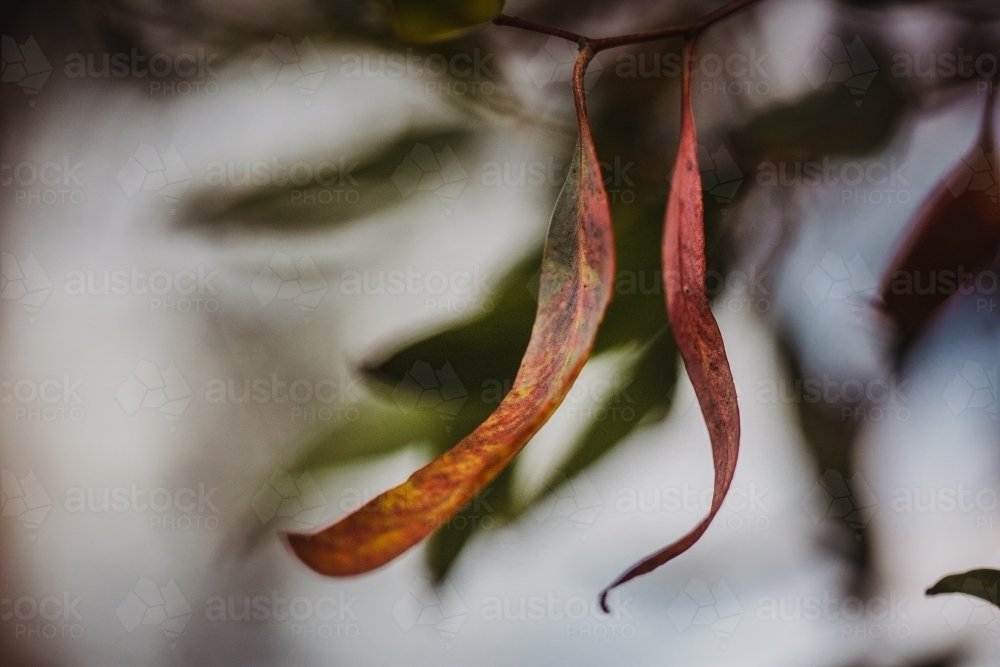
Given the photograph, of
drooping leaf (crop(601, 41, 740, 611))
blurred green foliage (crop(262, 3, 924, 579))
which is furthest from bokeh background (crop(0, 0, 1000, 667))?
drooping leaf (crop(601, 41, 740, 611))

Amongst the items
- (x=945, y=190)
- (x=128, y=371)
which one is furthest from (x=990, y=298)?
(x=128, y=371)

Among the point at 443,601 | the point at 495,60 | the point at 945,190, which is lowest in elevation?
the point at 443,601

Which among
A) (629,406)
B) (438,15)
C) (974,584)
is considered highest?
(438,15)

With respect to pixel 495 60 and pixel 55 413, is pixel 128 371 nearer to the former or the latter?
pixel 55 413

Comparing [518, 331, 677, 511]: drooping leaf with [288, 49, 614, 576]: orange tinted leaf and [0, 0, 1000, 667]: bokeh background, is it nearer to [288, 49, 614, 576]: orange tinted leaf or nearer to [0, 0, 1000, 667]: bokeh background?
[0, 0, 1000, 667]: bokeh background

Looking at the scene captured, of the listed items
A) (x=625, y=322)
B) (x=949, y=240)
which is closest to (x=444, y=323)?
(x=625, y=322)

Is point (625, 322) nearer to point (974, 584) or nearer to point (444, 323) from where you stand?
point (444, 323)

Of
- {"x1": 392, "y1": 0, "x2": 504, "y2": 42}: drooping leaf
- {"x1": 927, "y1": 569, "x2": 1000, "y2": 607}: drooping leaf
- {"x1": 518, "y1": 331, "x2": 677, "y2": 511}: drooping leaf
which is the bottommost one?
{"x1": 927, "y1": 569, "x2": 1000, "y2": 607}: drooping leaf

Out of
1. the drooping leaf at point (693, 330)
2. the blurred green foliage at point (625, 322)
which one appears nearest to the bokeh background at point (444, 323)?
the blurred green foliage at point (625, 322)
